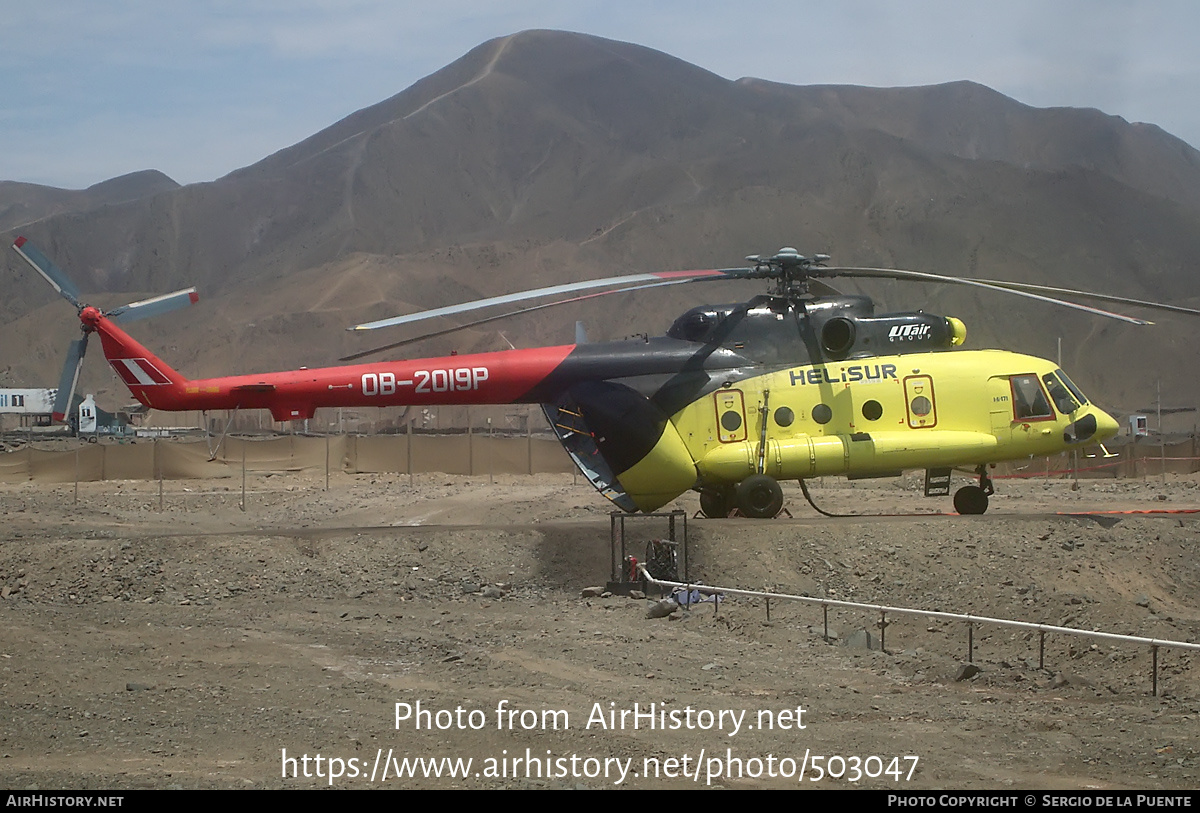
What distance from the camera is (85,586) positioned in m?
16.7

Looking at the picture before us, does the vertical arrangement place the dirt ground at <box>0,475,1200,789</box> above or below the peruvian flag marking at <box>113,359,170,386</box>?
below

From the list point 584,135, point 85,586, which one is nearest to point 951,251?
point 584,135

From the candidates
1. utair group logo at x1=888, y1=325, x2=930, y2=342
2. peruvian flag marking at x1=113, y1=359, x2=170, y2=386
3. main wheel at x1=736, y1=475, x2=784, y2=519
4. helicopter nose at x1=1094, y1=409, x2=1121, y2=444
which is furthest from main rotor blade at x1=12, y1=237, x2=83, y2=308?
helicopter nose at x1=1094, y1=409, x2=1121, y2=444

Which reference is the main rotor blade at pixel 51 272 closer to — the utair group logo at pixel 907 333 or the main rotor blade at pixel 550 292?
the main rotor blade at pixel 550 292

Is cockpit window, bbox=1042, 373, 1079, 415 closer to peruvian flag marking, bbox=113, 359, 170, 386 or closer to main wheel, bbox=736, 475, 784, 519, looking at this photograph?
main wheel, bbox=736, 475, 784, 519

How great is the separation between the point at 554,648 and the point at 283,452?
3360 centimetres

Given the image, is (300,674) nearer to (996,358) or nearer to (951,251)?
(996,358)

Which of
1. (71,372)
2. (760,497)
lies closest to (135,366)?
(71,372)

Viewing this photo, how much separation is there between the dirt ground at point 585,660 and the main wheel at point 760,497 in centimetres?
77

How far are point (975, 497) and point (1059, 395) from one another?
2.18 m

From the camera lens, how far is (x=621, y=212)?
130375 millimetres

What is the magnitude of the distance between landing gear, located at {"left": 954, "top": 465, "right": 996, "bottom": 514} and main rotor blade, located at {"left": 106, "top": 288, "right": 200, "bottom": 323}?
12.9 meters

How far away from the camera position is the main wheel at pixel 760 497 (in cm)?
1942

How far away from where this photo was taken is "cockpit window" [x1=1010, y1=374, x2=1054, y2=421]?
20.0 metres
